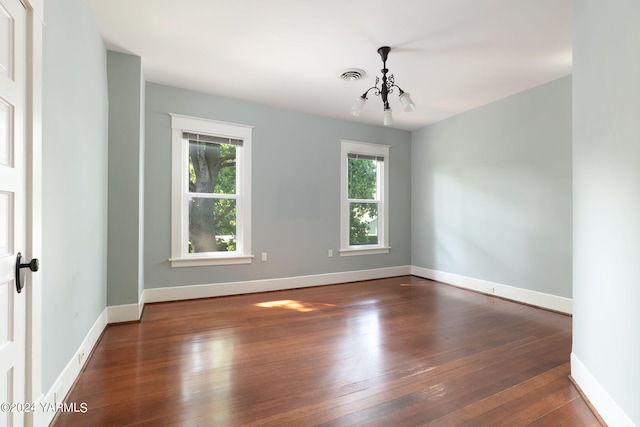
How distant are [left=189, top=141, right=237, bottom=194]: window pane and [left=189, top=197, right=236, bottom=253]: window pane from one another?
0.16 m

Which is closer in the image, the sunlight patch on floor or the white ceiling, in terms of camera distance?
the white ceiling

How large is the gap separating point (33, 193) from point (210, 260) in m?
2.79

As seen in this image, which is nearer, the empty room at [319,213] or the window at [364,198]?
the empty room at [319,213]

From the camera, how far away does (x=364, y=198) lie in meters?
5.38

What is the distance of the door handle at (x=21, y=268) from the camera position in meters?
1.23

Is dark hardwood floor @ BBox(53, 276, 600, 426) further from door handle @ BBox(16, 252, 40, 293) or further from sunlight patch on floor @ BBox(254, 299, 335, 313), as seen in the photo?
door handle @ BBox(16, 252, 40, 293)

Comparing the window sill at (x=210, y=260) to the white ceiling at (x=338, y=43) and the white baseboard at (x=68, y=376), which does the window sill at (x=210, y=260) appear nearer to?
the white baseboard at (x=68, y=376)

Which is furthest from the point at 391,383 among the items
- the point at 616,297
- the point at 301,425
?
the point at 616,297

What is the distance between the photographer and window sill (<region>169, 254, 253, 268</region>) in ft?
12.6

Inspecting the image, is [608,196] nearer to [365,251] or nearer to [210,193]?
[365,251]

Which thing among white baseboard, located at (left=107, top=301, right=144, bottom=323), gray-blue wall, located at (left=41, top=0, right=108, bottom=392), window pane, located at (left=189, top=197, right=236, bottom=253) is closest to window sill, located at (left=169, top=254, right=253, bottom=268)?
window pane, located at (left=189, top=197, right=236, bottom=253)

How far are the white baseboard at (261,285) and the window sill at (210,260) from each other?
0.28 meters

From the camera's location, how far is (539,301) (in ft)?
12.1

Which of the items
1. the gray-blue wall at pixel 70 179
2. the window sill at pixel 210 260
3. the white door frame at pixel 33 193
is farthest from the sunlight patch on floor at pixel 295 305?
the white door frame at pixel 33 193
